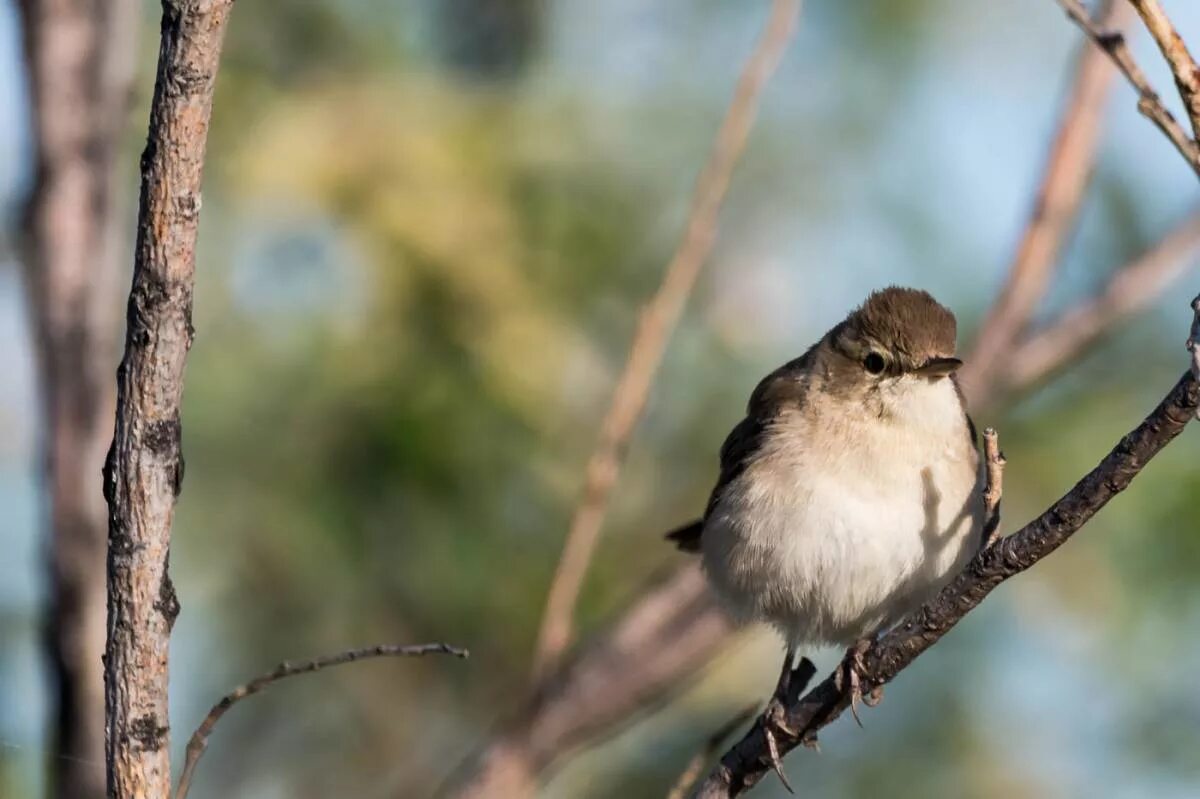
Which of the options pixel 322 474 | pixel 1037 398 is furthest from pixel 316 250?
pixel 1037 398

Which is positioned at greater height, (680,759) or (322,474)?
(322,474)

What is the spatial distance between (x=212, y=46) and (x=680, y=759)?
3164mm

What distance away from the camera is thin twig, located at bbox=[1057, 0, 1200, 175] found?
2.06 m

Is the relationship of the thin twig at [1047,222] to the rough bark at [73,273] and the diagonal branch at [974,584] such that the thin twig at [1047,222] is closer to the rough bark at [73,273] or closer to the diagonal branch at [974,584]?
the diagonal branch at [974,584]

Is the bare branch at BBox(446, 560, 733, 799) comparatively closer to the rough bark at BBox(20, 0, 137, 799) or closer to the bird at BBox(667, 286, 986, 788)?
the bird at BBox(667, 286, 986, 788)

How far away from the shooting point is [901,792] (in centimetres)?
469

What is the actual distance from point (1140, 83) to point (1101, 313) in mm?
1531

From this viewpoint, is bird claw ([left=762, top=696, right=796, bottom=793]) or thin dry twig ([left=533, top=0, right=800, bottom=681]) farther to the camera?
thin dry twig ([left=533, top=0, right=800, bottom=681])

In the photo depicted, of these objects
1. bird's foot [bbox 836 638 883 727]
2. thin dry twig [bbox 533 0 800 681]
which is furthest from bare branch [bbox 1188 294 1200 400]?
thin dry twig [bbox 533 0 800 681]

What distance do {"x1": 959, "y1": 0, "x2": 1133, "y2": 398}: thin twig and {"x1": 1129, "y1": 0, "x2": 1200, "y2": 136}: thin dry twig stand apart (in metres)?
1.60

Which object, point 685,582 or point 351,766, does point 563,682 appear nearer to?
point 685,582

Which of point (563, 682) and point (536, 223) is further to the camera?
point (536, 223)

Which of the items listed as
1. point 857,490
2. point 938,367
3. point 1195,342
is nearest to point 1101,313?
point 938,367

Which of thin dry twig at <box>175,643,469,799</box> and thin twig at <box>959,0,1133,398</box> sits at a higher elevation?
thin twig at <box>959,0,1133,398</box>
